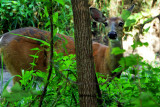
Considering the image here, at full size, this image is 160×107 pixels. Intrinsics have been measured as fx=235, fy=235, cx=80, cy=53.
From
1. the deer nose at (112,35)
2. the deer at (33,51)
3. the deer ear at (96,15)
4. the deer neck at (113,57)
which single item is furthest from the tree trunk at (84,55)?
the deer ear at (96,15)

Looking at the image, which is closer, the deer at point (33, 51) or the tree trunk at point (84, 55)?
the tree trunk at point (84, 55)

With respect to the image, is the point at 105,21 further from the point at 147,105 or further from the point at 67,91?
the point at 147,105

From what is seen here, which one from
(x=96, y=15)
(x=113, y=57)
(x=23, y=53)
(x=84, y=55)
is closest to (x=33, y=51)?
(x=23, y=53)

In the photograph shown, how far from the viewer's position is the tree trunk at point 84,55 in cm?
157

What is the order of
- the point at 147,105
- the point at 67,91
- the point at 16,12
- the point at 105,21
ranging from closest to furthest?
1. the point at 147,105
2. the point at 67,91
3. the point at 105,21
4. the point at 16,12

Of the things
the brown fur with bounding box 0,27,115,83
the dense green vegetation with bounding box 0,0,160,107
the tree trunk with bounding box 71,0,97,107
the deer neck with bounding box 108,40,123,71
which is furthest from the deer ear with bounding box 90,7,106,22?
the tree trunk with bounding box 71,0,97,107

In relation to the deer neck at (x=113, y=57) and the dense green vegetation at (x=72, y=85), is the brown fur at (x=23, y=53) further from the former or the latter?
the dense green vegetation at (x=72, y=85)

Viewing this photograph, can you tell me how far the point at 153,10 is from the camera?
8.59m

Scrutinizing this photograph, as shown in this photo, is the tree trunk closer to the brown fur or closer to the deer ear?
the brown fur

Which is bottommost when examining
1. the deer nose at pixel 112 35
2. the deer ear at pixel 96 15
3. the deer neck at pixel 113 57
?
the deer neck at pixel 113 57

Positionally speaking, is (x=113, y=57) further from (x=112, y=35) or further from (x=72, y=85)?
Result: (x=72, y=85)

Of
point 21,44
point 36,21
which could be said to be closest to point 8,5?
point 36,21

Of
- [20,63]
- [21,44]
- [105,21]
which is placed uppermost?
[105,21]

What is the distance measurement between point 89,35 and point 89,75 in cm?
27
